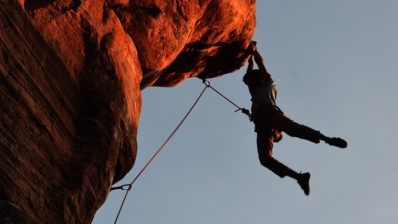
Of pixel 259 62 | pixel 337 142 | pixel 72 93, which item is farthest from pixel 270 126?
pixel 72 93

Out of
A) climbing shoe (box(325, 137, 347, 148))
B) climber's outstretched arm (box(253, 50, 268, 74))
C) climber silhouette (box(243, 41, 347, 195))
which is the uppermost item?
climber's outstretched arm (box(253, 50, 268, 74))

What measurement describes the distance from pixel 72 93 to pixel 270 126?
4.16 meters

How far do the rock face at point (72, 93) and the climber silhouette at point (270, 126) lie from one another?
78.0 inches

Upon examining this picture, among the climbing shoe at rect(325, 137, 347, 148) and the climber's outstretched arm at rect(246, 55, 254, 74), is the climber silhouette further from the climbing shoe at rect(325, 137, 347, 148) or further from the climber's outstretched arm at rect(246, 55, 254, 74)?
the climber's outstretched arm at rect(246, 55, 254, 74)

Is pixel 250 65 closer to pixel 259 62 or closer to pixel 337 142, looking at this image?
pixel 259 62

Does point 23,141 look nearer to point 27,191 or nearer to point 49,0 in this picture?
point 27,191

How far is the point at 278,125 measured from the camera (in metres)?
9.44

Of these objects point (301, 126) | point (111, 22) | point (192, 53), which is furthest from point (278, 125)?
point (111, 22)

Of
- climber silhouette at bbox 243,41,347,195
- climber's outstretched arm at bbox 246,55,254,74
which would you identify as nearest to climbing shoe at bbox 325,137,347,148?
climber silhouette at bbox 243,41,347,195

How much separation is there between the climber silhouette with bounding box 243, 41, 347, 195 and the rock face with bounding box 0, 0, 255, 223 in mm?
1981

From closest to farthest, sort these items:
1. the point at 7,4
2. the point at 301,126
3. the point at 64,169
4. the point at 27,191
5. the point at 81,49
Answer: the point at 27,191 < the point at 7,4 < the point at 64,169 < the point at 81,49 < the point at 301,126

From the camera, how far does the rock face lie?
534 cm

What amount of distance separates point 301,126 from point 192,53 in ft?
8.86

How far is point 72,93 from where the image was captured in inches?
260
